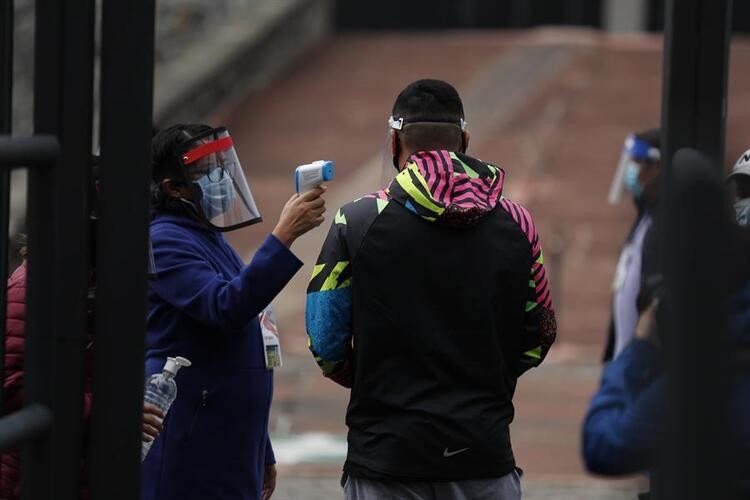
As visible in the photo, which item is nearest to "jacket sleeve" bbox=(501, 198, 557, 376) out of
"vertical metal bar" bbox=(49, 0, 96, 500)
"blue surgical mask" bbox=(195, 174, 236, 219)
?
"blue surgical mask" bbox=(195, 174, 236, 219)

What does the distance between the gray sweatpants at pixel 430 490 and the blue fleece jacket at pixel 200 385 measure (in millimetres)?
484

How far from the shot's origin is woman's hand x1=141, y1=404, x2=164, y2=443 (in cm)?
373

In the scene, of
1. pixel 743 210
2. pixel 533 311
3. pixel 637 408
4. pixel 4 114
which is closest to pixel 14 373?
pixel 4 114

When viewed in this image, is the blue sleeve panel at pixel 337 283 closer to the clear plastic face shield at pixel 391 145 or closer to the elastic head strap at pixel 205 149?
the clear plastic face shield at pixel 391 145

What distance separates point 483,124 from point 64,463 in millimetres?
17218

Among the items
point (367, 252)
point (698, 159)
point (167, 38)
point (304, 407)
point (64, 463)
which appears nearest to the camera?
point (698, 159)

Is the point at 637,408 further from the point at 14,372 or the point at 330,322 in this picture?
the point at 330,322

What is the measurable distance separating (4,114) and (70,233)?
0.79ft

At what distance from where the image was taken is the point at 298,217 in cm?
390

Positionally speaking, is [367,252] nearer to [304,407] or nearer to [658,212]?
[658,212]

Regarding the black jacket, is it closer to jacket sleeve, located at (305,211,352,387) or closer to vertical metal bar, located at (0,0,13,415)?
jacket sleeve, located at (305,211,352,387)

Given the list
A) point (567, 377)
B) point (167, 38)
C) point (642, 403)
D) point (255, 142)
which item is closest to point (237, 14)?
point (167, 38)

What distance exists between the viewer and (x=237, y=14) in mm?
24359

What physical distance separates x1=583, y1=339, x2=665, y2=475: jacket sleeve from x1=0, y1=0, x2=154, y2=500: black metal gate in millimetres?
870
